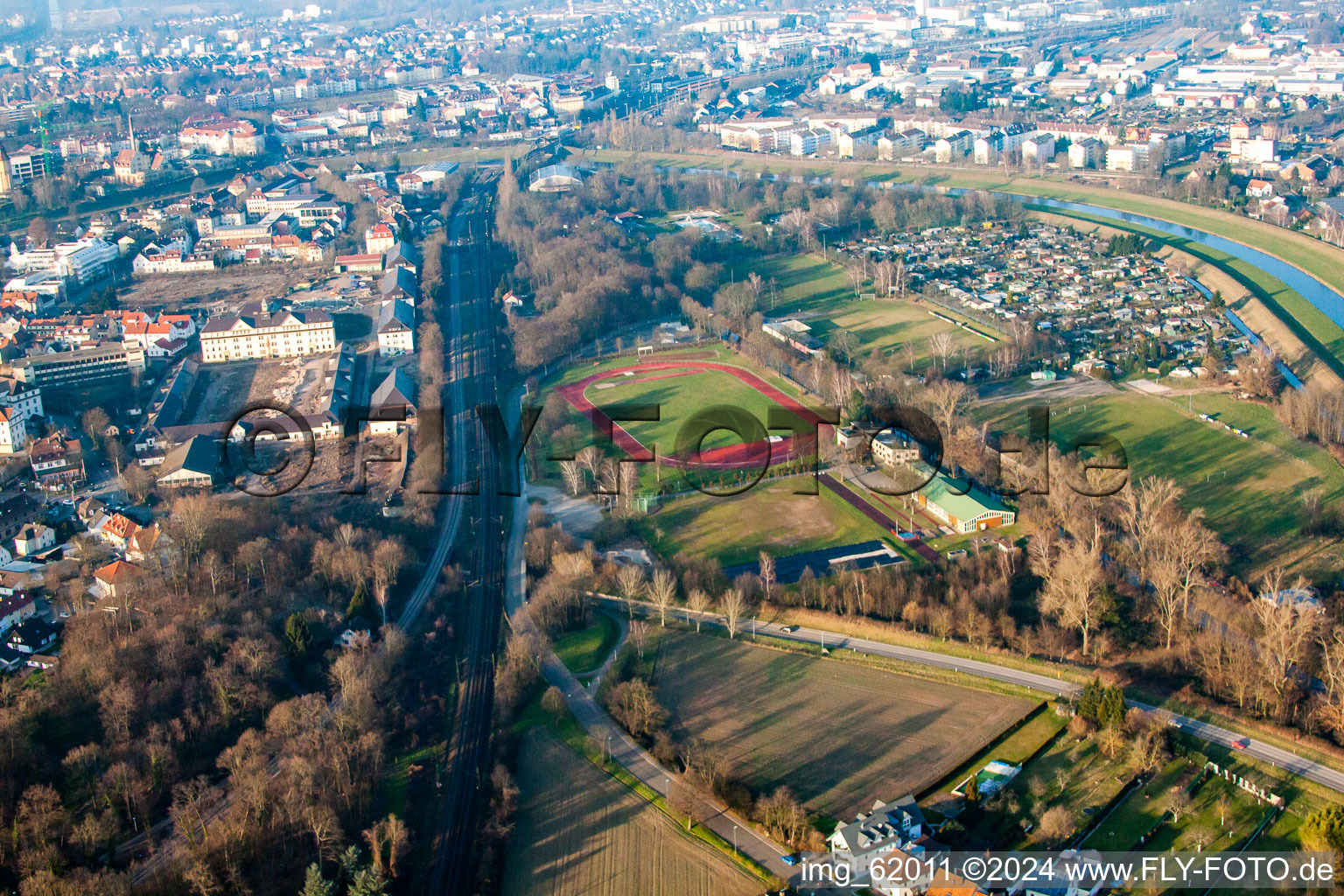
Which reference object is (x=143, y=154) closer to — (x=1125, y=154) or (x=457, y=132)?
(x=457, y=132)

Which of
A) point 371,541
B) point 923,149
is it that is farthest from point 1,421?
point 923,149

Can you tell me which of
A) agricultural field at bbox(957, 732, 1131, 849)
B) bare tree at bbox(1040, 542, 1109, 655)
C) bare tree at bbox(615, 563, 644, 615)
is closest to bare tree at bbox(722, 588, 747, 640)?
bare tree at bbox(615, 563, 644, 615)

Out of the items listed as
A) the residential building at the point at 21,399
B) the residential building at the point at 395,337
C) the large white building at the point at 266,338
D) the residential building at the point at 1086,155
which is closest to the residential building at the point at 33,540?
the residential building at the point at 21,399

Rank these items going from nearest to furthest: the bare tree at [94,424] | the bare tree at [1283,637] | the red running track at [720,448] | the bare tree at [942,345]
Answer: the bare tree at [1283,637] → the red running track at [720,448] → the bare tree at [94,424] → the bare tree at [942,345]

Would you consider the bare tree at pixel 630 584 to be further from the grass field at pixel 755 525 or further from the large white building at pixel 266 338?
the large white building at pixel 266 338

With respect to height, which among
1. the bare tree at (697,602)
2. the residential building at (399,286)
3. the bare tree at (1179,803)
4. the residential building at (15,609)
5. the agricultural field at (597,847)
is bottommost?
the agricultural field at (597,847)

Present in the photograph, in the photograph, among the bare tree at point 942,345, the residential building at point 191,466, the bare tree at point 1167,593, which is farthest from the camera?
the bare tree at point 942,345

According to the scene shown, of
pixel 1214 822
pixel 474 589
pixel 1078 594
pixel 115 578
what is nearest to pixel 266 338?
pixel 115 578

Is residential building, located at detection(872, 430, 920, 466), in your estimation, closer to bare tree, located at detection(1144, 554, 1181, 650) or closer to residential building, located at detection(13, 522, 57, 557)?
bare tree, located at detection(1144, 554, 1181, 650)
